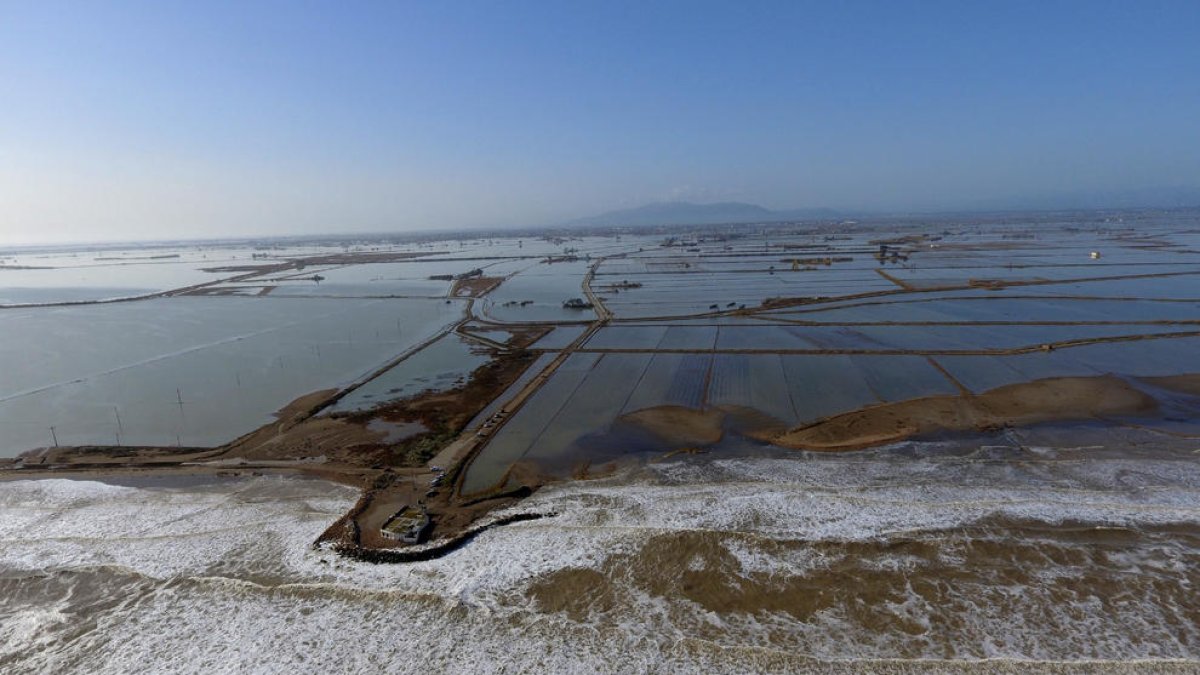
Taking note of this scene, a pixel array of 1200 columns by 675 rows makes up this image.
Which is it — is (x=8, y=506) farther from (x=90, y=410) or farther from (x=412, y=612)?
(x=412, y=612)

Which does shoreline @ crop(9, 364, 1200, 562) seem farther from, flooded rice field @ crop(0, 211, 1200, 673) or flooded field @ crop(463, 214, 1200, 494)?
flooded field @ crop(463, 214, 1200, 494)

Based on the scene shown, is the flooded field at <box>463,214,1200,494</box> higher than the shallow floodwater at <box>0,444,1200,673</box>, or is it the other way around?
the flooded field at <box>463,214,1200,494</box>

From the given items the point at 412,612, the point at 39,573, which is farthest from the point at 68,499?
the point at 412,612

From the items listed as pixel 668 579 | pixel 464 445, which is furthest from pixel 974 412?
pixel 464 445

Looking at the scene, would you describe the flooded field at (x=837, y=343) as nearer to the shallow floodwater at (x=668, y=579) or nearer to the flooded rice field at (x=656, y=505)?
the flooded rice field at (x=656, y=505)

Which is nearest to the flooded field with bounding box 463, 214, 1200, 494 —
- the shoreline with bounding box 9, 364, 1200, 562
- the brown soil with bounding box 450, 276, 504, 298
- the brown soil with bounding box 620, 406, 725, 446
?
the brown soil with bounding box 620, 406, 725, 446

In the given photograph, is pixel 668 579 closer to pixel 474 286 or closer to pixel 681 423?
pixel 681 423
